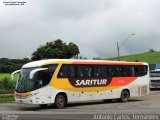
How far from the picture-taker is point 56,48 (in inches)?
4355

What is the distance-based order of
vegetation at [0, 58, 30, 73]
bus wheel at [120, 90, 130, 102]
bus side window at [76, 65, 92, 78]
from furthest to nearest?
vegetation at [0, 58, 30, 73] → bus wheel at [120, 90, 130, 102] → bus side window at [76, 65, 92, 78]

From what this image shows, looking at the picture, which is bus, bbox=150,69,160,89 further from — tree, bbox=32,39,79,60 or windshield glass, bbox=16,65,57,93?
tree, bbox=32,39,79,60

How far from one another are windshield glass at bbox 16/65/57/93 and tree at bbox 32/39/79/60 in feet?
263

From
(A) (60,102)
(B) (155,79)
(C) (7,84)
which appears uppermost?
(B) (155,79)

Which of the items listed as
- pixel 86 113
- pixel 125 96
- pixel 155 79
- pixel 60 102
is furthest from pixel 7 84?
pixel 86 113

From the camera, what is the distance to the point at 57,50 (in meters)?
110

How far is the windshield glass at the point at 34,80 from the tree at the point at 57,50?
263 feet

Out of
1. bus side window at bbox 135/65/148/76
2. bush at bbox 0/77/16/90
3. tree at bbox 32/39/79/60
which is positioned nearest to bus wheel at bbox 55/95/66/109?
bus side window at bbox 135/65/148/76

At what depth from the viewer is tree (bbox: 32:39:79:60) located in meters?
110

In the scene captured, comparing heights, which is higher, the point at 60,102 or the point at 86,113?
the point at 60,102

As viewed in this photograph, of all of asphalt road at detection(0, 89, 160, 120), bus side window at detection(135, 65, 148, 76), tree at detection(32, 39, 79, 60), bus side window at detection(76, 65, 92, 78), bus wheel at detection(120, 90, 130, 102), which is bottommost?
asphalt road at detection(0, 89, 160, 120)

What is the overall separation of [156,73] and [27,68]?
66.9 feet

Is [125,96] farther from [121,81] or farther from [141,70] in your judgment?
[141,70]

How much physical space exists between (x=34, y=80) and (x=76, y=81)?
3.39m
